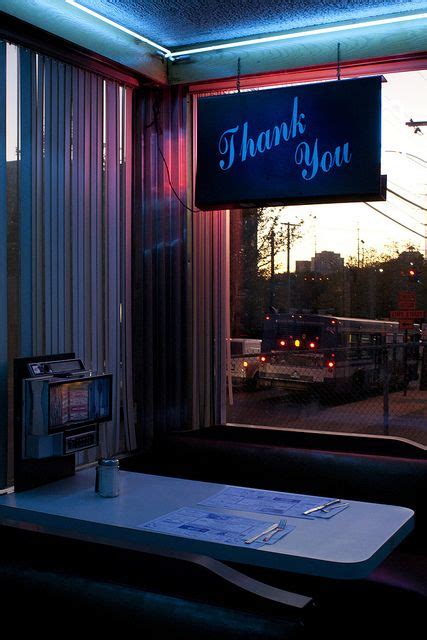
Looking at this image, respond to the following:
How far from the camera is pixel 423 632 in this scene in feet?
9.34

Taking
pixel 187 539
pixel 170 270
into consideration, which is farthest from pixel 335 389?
pixel 187 539

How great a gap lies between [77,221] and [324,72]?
1738 mm

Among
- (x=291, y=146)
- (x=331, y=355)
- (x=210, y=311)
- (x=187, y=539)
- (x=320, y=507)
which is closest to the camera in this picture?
(x=187, y=539)

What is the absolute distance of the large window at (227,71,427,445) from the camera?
14.5ft

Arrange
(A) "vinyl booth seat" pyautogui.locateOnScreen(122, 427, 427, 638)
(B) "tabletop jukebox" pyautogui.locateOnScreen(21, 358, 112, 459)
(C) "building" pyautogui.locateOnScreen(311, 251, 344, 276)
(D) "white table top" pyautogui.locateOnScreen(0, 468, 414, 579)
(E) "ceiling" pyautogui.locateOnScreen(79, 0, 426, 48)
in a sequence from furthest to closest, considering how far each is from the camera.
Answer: (C) "building" pyautogui.locateOnScreen(311, 251, 344, 276)
(E) "ceiling" pyautogui.locateOnScreen(79, 0, 426, 48)
(B) "tabletop jukebox" pyautogui.locateOnScreen(21, 358, 112, 459)
(A) "vinyl booth seat" pyautogui.locateOnScreen(122, 427, 427, 638)
(D) "white table top" pyautogui.locateOnScreen(0, 468, 414, 579)

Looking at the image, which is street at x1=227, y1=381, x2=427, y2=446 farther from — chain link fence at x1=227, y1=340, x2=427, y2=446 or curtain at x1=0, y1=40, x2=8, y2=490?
curtain at x1=0, y1=40, x2=8, y2=490

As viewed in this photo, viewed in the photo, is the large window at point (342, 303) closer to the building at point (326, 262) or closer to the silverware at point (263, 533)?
the building at point (326, 262)

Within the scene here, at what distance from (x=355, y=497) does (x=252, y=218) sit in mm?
2095

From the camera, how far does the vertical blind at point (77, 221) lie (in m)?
4.09

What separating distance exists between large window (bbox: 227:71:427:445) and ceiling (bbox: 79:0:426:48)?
51 centimetres

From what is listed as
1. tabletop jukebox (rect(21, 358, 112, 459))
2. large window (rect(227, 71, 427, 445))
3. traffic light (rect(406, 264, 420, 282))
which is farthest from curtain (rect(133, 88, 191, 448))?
tabletop jukebox (rect(21, 358, 112, 459))

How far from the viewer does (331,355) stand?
490 centimetres

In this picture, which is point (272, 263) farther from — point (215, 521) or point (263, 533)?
point (263, 533)

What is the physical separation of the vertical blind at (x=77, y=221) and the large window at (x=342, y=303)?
83 centimetres
